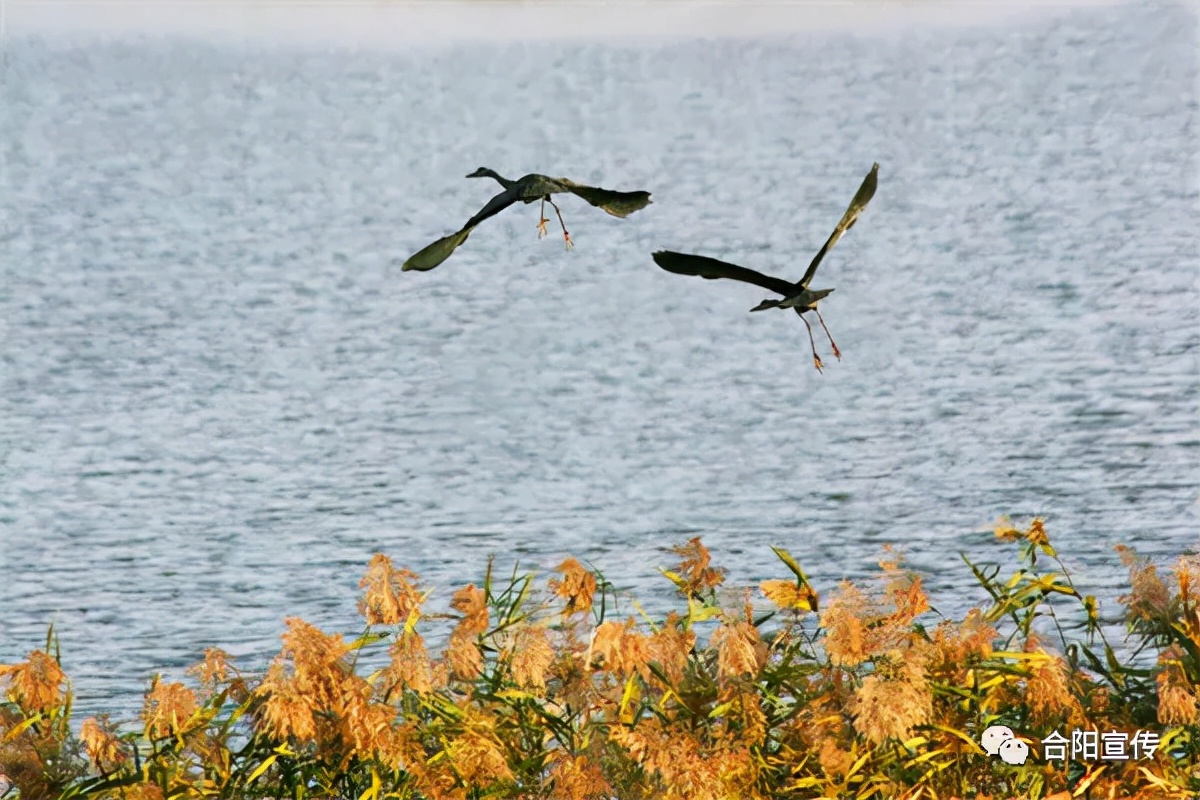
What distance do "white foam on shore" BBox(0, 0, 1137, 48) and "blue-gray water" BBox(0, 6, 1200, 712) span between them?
22 mm

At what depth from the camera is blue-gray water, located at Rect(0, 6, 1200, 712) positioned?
→ 1.51 meters

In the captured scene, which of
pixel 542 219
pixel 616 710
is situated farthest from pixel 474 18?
pixel 616 710

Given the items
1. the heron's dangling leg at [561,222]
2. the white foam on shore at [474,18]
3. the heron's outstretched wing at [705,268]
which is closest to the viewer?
the heron's outstretched wing at [705,268]

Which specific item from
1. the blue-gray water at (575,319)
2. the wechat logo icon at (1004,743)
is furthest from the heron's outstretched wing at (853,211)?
the wechat logo icon at (1004,743)

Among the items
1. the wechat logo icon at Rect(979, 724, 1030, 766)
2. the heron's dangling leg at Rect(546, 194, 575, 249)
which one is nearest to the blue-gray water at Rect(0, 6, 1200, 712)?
the heron's dangling leg at Rect(546, 194, 575, 249)

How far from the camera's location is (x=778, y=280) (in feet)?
4.71

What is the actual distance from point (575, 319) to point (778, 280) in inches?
11.0

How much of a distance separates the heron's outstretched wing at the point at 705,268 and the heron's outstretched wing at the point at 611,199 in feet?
0.21

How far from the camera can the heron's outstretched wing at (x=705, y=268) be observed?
1345 mm

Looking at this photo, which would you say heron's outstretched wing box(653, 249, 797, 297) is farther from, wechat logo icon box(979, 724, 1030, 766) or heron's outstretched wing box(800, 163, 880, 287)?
wechat logo icon box(979, 724, 1030, 766)

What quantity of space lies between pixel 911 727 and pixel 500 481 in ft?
1.74

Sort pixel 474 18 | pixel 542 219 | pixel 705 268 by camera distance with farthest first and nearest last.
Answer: pixel 474 18 → pixel 542 219 → pixel 705 268

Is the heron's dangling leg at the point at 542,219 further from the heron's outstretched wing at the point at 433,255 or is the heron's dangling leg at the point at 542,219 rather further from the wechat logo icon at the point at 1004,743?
the wechat logo icon at the point at 1004,743

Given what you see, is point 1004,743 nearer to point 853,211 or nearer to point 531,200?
point 853,211
